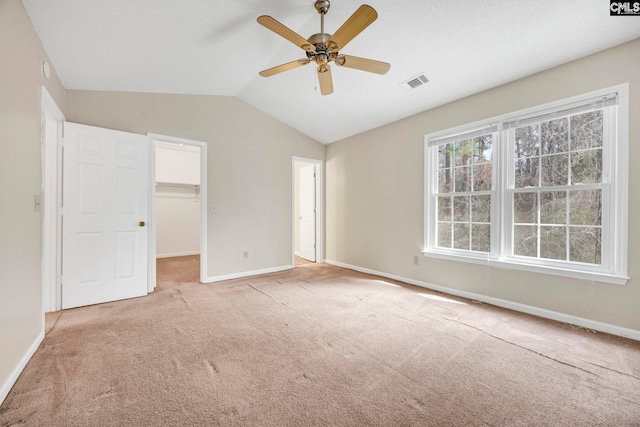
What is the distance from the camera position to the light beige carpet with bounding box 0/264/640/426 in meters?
1.44

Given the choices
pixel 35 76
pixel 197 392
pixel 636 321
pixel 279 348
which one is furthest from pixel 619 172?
pixel 35 76

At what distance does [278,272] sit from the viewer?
184 inches

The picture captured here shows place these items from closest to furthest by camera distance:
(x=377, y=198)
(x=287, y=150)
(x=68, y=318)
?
(x=68, y=318), (x=377, y=198), (x=287, y=150)

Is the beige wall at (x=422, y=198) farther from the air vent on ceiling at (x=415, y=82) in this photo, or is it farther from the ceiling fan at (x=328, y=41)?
the ceiling fan at (x=328, y=41)

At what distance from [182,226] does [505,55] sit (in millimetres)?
6764

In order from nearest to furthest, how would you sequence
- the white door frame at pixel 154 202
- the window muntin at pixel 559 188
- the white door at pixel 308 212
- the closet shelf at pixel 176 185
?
the window muntin at pixel 559 188 → the white door frame at pixel 154 202 → the white door at pixel 308 212 → the closet shelf at pixel 176 185

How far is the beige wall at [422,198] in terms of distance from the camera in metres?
2.30

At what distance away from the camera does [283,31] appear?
→ 6.40ft

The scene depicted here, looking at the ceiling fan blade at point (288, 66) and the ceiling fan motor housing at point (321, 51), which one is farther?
the ceiling fan blade at point (288, 66)

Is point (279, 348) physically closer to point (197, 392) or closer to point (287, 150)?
point (197, 392)

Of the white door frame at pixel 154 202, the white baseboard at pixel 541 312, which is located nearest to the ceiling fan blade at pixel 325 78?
the white door frame at pixel 154 202

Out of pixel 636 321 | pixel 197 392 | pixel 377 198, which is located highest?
pixel 377 198

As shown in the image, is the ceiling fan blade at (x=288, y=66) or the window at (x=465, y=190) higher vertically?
the ceiling fan blade at (x=288, y=66)

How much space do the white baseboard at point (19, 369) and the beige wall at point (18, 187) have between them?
2 centimetres
